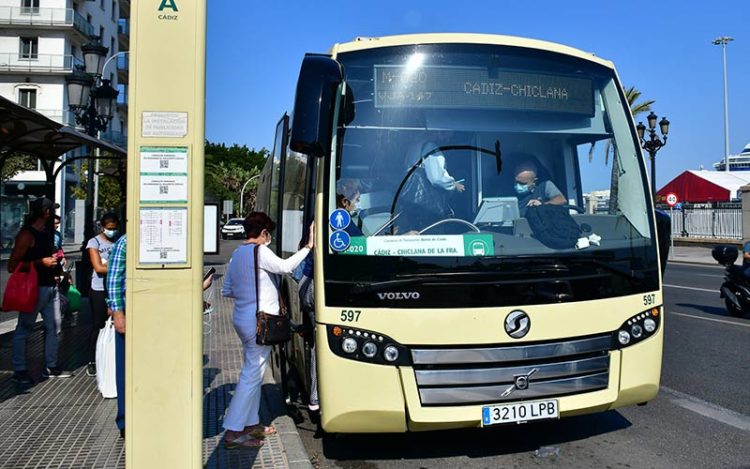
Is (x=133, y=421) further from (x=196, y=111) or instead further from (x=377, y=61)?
(x=377, y=61)

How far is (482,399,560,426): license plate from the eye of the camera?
12.7 ft

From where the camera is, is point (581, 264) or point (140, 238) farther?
point (581, 264)

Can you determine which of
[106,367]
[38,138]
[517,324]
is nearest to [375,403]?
[517,324]

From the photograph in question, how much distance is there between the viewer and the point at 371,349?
12.6 ft

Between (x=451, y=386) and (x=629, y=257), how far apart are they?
1.62 meters

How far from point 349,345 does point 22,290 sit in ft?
13.9

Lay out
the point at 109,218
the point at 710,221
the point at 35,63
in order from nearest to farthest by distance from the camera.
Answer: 1. the point at 109,218
2. the point at 710,221
3. the point at 35,63

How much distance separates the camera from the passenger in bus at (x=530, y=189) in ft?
14.3

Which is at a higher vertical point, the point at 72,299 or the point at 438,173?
the point at 438,173

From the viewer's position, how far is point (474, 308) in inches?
154

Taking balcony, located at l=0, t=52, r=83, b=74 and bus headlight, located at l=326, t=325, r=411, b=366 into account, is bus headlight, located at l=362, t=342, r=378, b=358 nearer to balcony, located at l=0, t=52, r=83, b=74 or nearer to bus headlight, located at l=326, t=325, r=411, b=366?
bus headlight, located at l=326, t=325, r=411, b=366

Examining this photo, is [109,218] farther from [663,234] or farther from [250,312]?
[663,234]

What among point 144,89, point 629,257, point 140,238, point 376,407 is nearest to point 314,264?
point 376,407

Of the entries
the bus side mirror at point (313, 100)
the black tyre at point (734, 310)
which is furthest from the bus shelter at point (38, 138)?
the black tyre at point (734, 310)
